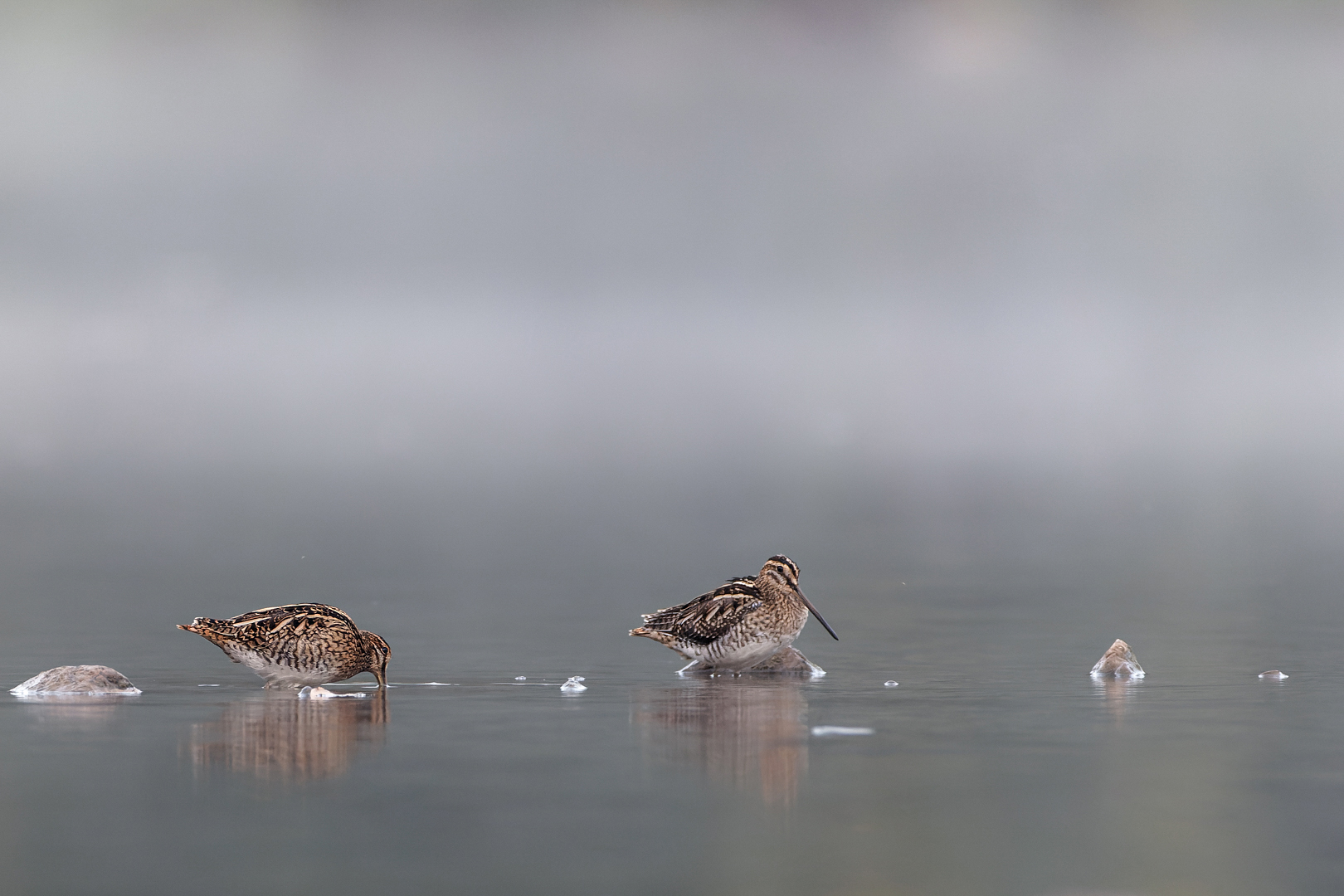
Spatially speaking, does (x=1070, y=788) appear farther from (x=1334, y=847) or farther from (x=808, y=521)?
(x=808, y=521)

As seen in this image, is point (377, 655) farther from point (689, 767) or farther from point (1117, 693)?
point (1117, 693)

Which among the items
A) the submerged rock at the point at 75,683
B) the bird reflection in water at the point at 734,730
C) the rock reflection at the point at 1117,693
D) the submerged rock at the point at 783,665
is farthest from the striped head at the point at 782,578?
the submerged rock at the point at 75,683

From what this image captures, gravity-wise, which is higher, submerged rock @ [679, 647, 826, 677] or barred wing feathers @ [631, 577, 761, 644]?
barred wing feathers @ [631, 577, 761, 644]

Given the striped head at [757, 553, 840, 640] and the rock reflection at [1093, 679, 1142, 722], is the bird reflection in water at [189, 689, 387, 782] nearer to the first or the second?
the striped head at [757, 553, 840, 640]

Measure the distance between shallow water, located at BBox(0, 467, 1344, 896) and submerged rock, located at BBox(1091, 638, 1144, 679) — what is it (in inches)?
10.1

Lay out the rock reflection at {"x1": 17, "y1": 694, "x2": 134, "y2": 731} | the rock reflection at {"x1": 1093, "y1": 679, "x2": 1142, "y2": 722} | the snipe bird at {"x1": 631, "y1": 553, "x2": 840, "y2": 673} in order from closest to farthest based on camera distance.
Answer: the rock reflection at {"x1": 17, "y1": 694, "x2": 134, "y2": 731} < the rock reflection at {"x1": 1093, "y1": 679, "x2": 1142, "y2": 722} < the snipe bird at {"x1": 631, "y1": 553, "x2": 840, "y2": 673}

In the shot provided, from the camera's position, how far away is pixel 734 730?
9.97 meters

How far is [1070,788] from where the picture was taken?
8.37 metres

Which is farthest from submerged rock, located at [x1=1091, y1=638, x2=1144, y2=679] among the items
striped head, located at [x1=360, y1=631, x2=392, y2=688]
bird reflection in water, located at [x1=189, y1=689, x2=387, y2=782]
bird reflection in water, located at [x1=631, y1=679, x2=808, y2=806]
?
bird reflection in water, located at [x1=189, y1=689, x2=387, y2=782]

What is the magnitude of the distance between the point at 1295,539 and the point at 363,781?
21833 millimetres

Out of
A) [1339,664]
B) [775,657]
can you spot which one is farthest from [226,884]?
[1339,664]

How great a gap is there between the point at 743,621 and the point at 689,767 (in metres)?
3.58

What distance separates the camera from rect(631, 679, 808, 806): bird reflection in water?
28.4 ft

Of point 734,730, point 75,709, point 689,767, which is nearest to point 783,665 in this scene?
point 734,730
